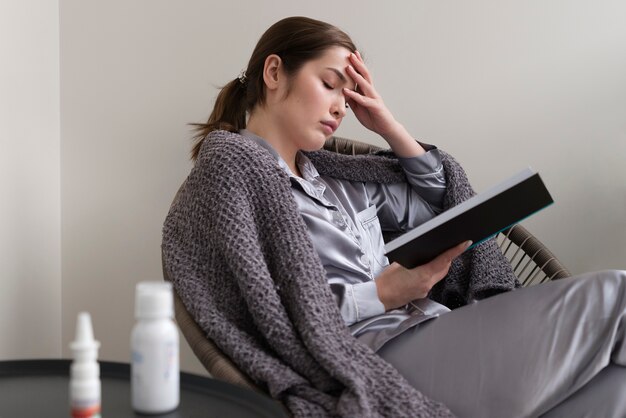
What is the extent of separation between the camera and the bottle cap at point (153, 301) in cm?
73

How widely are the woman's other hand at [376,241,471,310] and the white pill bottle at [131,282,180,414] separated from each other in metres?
0.57

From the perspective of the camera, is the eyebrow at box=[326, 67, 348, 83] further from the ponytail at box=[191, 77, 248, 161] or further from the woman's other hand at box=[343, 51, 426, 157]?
the ponytail at box=[191, 77, 248, 161]

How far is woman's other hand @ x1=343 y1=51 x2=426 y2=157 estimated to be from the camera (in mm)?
1479

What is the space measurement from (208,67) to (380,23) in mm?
424

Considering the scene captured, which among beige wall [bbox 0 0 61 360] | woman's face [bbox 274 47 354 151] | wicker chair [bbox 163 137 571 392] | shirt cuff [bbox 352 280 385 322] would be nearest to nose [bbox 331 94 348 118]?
woman's face [bbox 274 47 354 151]

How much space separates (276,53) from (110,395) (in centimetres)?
79

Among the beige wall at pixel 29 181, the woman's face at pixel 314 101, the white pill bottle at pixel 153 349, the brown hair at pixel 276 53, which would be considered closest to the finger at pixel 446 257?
the woman's face at pixel 314 101

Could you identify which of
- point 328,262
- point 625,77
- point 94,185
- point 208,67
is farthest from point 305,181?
point 625,77

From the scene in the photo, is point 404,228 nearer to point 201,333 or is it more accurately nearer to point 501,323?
point 501,323

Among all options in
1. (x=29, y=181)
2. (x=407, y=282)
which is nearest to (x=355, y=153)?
(x=407, y=282)

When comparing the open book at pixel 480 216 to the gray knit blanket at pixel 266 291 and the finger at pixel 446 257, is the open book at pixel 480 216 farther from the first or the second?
the gray knit blanket at pixel 266 291

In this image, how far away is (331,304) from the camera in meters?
1.14

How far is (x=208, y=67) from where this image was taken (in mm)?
1784

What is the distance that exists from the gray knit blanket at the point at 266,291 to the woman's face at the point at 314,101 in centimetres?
15
